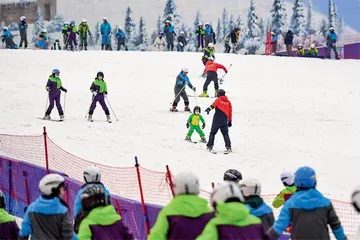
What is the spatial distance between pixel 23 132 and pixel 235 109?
24.2 feet

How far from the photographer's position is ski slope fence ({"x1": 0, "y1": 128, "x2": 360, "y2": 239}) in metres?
8.24

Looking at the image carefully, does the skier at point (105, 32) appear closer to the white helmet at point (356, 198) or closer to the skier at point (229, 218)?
the white helmet at point (356, 198)

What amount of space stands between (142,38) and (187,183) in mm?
35136

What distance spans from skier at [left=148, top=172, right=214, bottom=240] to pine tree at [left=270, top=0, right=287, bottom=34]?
36.7m

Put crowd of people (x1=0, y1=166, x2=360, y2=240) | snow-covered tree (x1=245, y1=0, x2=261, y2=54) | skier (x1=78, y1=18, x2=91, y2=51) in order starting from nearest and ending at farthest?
crowd of people (x1=0, y1=166, x2=360, y2=240), skier (x1=78, y1=18, x2=91, y2=51), snow-covered tree (x1=245, y1=0, x2=261, y2=54)

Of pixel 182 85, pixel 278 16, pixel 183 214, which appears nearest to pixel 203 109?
pixel 182 85

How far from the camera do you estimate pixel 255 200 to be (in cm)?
610

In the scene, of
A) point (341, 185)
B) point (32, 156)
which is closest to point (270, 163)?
point (341, 185)

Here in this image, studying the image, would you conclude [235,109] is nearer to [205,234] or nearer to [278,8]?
[205,234]

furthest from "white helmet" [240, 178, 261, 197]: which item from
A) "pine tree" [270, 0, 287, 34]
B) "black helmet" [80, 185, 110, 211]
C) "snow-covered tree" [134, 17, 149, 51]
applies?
"pine tree" [270, 0, 287, 34]

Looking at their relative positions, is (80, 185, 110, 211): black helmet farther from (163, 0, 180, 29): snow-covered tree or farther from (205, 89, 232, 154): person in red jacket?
(163, 0, 180, 29): snow-covered tree

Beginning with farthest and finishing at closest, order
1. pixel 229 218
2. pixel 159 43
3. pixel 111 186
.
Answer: pixel 159 43
pixel 111 186
pixel 229 218

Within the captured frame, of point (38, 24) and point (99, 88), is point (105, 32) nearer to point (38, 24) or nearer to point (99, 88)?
point (38, 24)

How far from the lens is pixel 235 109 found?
72.4 ft
